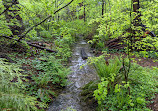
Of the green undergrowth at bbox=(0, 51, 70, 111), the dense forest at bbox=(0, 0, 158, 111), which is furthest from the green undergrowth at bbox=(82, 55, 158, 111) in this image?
the green undergrowth at bbox=(0, 51, 70, 111)

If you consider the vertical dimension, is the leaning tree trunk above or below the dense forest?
above

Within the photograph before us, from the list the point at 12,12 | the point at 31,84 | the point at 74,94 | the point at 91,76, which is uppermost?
the point at 12,12

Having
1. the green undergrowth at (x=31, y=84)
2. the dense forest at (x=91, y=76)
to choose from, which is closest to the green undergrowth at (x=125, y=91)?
the dense forest at (x=91, y=76)

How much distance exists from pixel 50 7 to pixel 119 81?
3136 millimetres

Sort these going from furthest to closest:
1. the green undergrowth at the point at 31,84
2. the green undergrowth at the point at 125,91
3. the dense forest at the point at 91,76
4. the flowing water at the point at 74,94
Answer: the flowing water at the point at 74,94 < the green undergrowth at the point at 125,91 < the dense forest at the point at 91,76 < the green undergrowth at the point at 31,84

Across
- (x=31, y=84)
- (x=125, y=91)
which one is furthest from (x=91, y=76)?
(x=31, y=84)

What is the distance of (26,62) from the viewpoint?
4684mm

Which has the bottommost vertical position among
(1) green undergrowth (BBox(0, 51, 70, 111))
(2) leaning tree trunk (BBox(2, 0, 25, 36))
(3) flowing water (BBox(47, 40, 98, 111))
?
(3) flowing water (BBox(47, 40, 98, 111))

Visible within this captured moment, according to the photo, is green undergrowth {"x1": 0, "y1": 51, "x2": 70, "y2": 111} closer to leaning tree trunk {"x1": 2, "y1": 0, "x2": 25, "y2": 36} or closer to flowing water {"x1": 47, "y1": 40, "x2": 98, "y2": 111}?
flowing water {"x1": 47, "y1": 40, "x2": 98, "y2": 111}

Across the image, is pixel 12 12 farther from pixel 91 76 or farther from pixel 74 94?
pixel 91 76

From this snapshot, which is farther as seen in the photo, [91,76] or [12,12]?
[91,76]

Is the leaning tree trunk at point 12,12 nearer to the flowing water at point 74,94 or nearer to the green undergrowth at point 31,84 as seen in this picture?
the green undergrowth at point 31,84

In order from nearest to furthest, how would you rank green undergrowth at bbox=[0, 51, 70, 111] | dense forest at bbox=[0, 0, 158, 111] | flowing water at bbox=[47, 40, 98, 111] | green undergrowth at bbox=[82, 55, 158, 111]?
green undergrowth at bbox=[0, 51, 70, 111]
dense forest at bbox=[0, 0, 158, 111]
green undergrowth at bbox=[82, 55, 158, 111]
flowing water at bbox=[47, 40, 98, 111]

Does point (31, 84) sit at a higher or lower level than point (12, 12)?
lower
